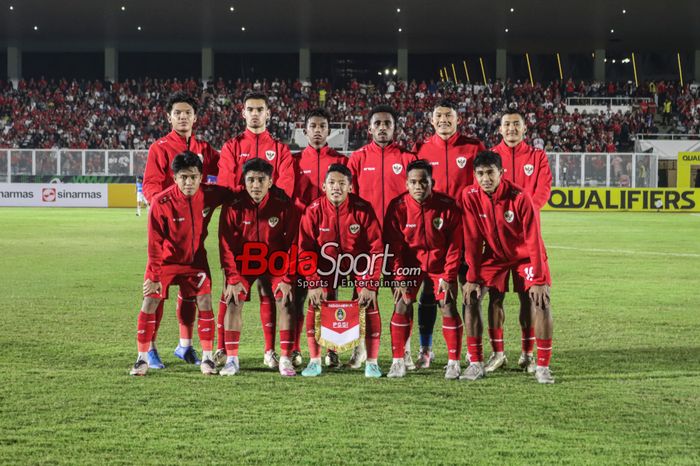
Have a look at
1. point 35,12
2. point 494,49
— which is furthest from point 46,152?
point 494,49

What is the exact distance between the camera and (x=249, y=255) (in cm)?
693

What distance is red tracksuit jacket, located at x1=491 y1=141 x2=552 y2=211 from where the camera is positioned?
7.59m

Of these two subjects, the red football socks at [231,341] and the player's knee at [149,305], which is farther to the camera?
the player's knee at [149,305]

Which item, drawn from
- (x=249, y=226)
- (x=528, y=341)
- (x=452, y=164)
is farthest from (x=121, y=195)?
(x=528, y=341)

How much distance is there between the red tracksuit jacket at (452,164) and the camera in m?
7.57

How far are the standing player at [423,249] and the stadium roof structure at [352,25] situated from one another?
32.5m

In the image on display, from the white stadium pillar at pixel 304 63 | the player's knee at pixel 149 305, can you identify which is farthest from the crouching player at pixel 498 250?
the white stadium pillar at pixel 304 63

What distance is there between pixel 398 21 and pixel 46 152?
52.5 feet

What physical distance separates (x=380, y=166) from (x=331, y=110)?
125 ft

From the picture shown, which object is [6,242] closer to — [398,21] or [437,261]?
[437,261]

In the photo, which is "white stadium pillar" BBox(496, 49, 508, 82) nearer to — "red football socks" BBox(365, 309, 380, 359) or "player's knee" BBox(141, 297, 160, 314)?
"red football socks" BBox(365, 309, 380, 359)

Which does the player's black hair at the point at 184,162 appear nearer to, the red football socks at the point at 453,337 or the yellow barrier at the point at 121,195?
the red football socks at the point at 453,337

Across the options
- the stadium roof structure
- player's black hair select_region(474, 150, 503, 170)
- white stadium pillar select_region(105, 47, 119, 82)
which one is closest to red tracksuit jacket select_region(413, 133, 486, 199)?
player's black hair select_region(474, 150, 503, 170)

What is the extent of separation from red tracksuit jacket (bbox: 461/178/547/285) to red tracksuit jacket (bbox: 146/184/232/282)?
6.03 feet
